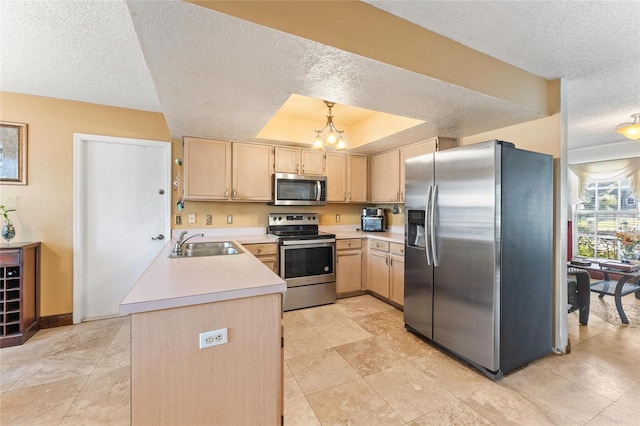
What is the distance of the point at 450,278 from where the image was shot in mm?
2260

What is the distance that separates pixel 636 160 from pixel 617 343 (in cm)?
388

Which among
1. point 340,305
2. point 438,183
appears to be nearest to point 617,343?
point 438,183

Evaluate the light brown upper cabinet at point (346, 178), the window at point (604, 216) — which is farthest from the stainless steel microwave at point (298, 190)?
the window at point (604, 216)

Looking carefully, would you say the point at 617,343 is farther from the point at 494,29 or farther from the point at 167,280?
the point at 167,280

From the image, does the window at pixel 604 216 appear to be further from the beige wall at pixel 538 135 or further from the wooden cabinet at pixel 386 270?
the wooden cabinet at pixel 386 270

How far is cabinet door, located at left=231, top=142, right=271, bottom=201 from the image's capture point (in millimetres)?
3477

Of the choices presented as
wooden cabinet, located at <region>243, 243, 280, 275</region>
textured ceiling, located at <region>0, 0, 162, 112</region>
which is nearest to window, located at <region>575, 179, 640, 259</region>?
wooden cabinet, located at <region>243, 243, 280, 275</region>

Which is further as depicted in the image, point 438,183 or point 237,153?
point 237,153

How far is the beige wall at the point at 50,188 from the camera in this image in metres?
2.80

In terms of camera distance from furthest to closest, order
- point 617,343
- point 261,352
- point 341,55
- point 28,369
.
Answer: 1. point 617,343
2. point 28,369
3. point 341,55
4. point 261,352

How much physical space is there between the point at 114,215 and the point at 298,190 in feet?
7.28

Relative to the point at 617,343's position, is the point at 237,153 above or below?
above

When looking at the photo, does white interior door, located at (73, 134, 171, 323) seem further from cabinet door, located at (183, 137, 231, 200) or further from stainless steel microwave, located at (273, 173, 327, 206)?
stainless steel microwave, located at (273, 173, 327, 206)

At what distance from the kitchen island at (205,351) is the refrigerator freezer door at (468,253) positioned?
1.57 m
